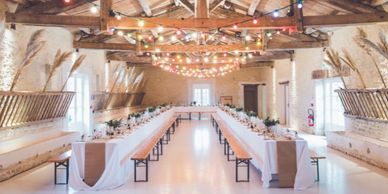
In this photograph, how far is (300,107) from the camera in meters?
13.0

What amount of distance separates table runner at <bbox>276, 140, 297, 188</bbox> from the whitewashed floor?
0.19m

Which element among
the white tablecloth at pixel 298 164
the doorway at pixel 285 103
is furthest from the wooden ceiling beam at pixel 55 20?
the doorway at pixel 285 103

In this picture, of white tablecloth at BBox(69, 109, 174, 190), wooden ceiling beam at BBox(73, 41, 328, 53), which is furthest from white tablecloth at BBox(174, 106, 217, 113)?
white tablecloth at BBox(69, 109, 174, 190)

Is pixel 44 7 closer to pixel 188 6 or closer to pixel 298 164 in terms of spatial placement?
pixel 188 6

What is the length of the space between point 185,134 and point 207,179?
6377 millimetres

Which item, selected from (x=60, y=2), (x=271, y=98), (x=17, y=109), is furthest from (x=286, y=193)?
(x=271, y=98)

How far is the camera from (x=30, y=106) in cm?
720

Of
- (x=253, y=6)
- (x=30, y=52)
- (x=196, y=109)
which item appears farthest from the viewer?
(x=196, y=109)

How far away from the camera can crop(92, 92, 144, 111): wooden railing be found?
476 inches

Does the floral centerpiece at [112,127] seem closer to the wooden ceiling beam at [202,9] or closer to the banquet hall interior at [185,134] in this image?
the banquet hall interior at [185,134]

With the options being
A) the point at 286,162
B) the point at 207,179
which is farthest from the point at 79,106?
the point at 286,162

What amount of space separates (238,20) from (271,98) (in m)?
11.2

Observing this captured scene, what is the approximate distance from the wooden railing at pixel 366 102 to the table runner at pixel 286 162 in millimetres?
2624

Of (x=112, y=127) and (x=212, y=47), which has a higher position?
(x=212, y=47)
